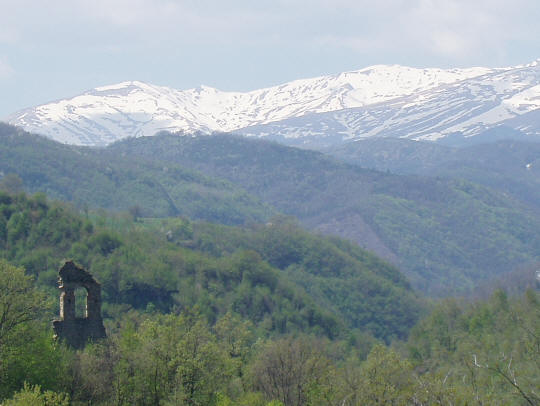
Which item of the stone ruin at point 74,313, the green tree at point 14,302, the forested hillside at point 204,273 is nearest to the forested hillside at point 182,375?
the green tree at point 14,302

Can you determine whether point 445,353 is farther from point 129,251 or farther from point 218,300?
point 129,251

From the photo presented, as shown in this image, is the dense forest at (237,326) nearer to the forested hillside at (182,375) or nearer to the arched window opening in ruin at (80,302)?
the forested hillside at (182,375)

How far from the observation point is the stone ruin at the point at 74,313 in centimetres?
4809

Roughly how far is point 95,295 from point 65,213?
217 ft

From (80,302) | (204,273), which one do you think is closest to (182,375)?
(80,302)

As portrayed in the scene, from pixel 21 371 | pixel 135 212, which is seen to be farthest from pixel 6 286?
pixel 135 212

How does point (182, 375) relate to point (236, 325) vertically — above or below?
above

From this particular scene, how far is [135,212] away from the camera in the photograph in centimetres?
19738

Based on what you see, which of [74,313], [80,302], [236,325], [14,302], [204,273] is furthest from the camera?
[204,273]

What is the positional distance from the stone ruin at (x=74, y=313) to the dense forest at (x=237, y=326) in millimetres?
Result: 1334

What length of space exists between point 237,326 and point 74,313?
20.5 m

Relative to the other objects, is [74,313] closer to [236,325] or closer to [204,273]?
[236,325]

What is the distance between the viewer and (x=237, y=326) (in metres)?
66.8

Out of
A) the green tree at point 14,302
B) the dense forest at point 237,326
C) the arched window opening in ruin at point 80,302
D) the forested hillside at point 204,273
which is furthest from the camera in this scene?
the forested hillside at point 204,273
